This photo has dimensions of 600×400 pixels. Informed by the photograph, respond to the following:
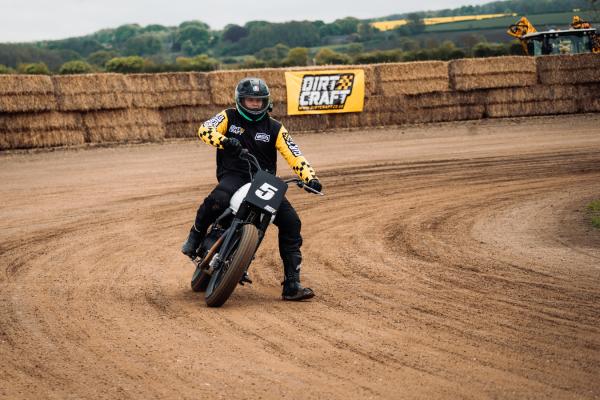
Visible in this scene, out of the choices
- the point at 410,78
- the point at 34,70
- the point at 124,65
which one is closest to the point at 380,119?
the point at 410,78

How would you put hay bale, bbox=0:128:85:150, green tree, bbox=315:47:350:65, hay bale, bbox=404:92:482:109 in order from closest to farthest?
hay bale, bbox=0:128:85:150 → hay bale, bbox=404:92:482:109 → green tree, bbox=315:47:350:65

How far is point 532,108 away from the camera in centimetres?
3105

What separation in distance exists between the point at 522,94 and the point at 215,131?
24688mm

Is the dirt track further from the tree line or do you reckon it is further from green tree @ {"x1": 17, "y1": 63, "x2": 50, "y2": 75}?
the tree line

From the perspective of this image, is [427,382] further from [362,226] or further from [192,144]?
[192,144]

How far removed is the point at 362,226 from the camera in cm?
1223

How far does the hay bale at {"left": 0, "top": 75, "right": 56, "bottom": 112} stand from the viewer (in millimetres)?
24078

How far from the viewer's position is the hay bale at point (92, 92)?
25.2 meters

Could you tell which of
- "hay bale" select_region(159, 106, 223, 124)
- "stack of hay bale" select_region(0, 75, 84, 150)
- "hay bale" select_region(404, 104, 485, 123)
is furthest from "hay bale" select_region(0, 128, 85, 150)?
"hay bale" select_region(404, 104, 485, 123)

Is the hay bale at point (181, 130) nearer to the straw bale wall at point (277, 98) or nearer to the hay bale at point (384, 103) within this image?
the straw bale wall at point (277, 98)

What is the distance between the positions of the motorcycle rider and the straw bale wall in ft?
56.8

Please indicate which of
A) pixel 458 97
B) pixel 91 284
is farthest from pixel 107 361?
pixel 458 97

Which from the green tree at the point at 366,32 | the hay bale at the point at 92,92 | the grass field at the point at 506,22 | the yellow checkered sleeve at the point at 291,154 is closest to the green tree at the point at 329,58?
the grass field at the point at 506,22

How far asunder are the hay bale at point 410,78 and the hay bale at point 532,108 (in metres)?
1.92
